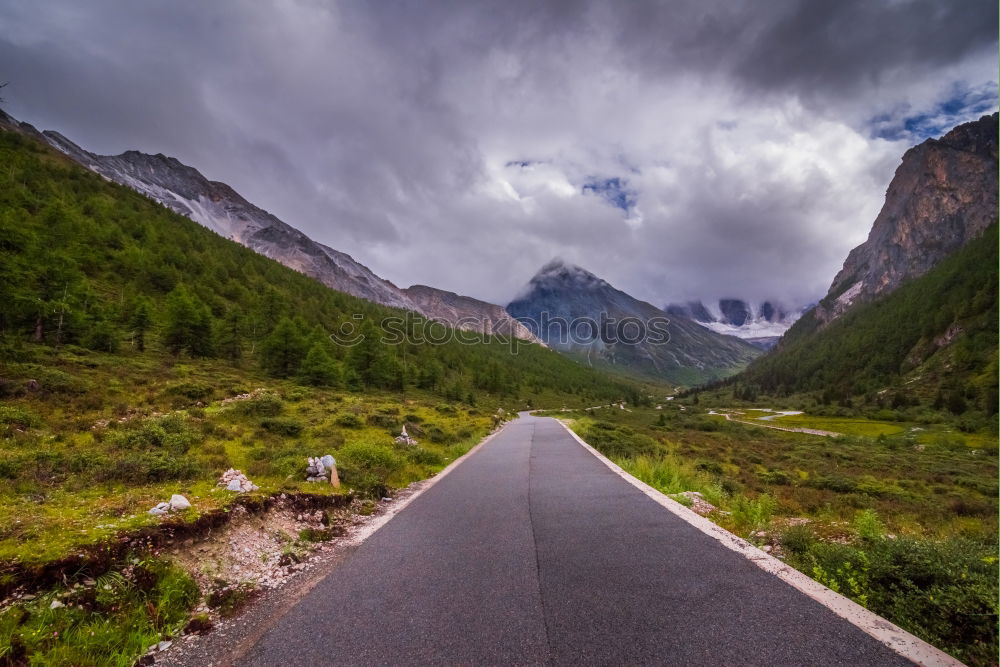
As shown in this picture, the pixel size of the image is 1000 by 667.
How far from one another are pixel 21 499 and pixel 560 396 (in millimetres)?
143226

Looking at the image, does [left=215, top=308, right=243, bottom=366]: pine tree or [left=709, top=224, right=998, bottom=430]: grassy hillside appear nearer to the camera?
[left=215, top=308, right=243, bottom=366]: pine tree

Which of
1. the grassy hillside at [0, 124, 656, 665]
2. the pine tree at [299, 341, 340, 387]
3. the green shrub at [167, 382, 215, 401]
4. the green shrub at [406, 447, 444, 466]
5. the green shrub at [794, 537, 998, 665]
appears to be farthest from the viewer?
the pine tree at [299, 341, 340, 387]

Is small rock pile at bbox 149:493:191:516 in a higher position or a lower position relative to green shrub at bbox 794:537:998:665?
lower

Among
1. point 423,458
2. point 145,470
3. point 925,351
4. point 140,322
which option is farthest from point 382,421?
point 925,351

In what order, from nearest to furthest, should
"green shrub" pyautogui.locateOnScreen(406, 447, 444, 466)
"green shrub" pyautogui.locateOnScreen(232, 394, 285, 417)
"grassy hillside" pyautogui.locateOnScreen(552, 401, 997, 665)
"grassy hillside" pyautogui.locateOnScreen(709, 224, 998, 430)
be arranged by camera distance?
"grassy hillside" pyautogui.locateOnScreen(552, 401, 997, 665), "green shrub" pyautogui.locateOnScreen(406, 447, 444, 466), "green shrub" pyautogui.locateOnScreen(232, 394, 285, 417), "grassy hillside" pyautogui.locateOnScreen(709, 224, 998, 430)

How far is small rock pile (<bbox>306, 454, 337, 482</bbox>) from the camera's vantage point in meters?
10.9

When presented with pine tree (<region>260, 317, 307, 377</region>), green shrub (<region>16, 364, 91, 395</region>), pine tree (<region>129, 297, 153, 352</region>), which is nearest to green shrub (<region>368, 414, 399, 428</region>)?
green shrub (<region>16, 364, 91, 395</region>)

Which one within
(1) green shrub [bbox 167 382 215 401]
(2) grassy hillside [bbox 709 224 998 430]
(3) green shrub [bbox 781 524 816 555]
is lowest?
(1) green shrub [bbox 167 382 215 401]

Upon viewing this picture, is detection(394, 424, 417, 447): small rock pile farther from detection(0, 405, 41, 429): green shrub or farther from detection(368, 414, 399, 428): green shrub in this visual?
detection(0, 405, 41, 429): green shrub

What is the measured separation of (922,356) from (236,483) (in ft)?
617

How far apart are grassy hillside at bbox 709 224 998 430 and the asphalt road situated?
100m

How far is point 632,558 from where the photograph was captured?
5680mm

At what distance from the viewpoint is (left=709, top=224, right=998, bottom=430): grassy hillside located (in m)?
90.1

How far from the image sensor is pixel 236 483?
8.58m
